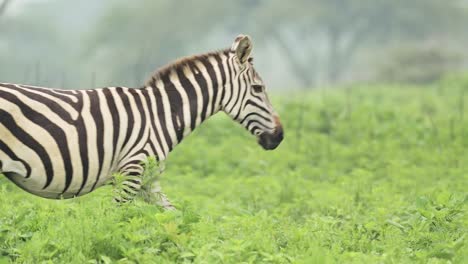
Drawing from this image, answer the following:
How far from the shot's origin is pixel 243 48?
24.6ft

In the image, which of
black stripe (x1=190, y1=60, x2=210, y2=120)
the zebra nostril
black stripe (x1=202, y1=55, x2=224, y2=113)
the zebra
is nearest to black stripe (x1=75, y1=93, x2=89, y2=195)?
the zebra

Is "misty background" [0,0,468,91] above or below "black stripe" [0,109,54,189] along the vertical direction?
above

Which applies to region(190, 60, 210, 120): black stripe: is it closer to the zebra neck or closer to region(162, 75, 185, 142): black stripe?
the zebra neck

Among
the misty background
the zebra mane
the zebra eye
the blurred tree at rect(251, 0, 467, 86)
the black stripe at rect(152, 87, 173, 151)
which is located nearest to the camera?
the black stripe at rect(152, 87, 173, 151)

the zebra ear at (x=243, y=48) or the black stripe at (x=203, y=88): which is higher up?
the zebra ear at (x=243, y=48)

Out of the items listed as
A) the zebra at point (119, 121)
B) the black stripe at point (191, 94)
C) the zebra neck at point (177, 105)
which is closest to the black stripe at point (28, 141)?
the zebra at point (119, 121)

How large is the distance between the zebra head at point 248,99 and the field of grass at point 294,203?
832mm

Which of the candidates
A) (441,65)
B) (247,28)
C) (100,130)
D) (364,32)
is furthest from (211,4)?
(100,130)

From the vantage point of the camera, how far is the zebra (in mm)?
6410

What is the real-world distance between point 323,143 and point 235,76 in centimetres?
703

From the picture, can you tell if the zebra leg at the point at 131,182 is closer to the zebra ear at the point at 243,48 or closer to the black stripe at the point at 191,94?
the black stripe at the point at 191,94

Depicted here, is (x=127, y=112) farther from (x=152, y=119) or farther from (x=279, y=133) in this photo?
(x=279, y=133)

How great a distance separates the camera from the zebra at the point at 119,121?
21.0 feet

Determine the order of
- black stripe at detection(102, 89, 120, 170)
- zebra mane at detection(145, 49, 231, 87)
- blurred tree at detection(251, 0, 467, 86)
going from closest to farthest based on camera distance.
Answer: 1. black stripe at detection(102, 89, 120, 170)
2. zebra mane at detection(145, 49, 231, 87)
3. blurred tree at detection(251, 0, 467, 86)
